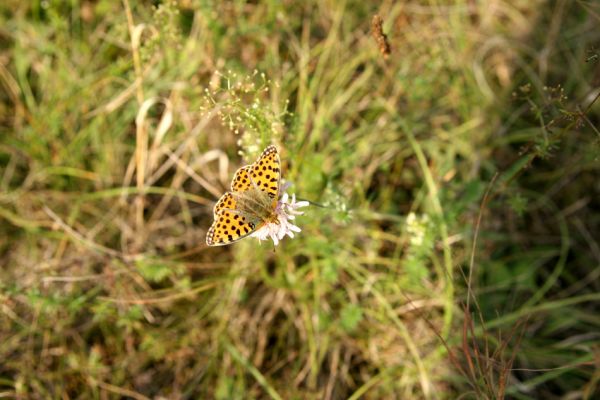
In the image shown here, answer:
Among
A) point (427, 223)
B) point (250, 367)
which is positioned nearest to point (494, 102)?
point (427, 223)

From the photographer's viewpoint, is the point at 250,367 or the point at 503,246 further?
the point at 503,246

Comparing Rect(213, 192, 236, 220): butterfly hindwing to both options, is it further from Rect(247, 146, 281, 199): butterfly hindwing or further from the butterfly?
Rect(247, 146, 281, 199): butterfly hindwing

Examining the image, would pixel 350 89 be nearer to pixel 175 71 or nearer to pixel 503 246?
pixel 175 71

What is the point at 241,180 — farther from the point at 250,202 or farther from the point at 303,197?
the point at 303,197

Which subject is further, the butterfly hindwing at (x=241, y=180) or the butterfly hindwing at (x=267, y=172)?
the butterfly hindwing at (x=241, y=180)

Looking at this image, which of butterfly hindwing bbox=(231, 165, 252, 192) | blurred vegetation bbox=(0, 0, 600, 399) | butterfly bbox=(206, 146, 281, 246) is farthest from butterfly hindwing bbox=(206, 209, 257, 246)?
blurred vegetation bbox=(0, 0, 600, 399)

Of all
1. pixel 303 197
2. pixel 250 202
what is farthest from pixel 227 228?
pixel 303 197

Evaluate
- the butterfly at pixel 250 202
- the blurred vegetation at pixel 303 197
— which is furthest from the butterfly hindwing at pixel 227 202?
the blurred vegetation at pixel 303 197

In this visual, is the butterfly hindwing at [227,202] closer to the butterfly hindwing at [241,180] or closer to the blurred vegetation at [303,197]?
the butterfly hindwing at [241,180]
